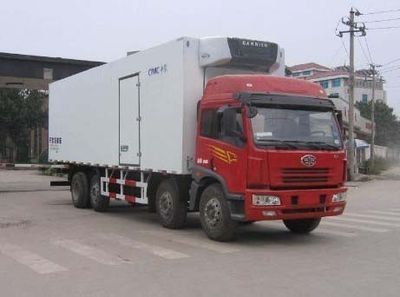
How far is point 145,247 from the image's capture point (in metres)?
10.7

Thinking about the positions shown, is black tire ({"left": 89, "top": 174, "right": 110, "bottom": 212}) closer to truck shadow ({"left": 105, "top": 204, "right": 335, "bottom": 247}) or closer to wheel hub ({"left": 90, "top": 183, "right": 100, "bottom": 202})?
wheel hub ({"left": 90, "top": 183, "right": 100, "bottom": 202})

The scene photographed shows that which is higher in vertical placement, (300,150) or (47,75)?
(47,75)

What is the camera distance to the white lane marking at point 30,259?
8.77m

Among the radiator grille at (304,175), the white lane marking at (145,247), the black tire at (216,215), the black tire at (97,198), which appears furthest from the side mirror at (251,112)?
the black tire at (97,198)

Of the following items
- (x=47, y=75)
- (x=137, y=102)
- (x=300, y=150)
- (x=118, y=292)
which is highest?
(x=47, y=75)

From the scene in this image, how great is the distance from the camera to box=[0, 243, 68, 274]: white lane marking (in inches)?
345

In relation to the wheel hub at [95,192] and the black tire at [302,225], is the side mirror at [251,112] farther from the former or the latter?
the wheel hub at [95,192]

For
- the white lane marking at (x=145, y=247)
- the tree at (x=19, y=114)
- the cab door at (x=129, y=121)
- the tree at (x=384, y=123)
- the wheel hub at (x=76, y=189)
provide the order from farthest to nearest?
the tree at (x=384, y=123) < the tree at (x=19, y=114) < the wheel hub at (x=76, y=189) < the cab door at (x=129, y=121) < the white lane marking at (x=145, y=247)

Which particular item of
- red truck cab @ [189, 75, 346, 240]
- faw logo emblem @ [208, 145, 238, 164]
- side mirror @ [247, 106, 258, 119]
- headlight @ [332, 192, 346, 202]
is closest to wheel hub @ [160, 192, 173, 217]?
red truck cab @ [189, 75, 346, 240]

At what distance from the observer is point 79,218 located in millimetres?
15383

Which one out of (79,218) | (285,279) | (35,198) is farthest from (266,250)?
(35,198)

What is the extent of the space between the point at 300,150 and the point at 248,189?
114 centimetres

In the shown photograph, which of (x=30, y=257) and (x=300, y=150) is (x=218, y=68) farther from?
(x=30, y=257)

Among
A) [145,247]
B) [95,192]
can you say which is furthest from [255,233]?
[95,192]
